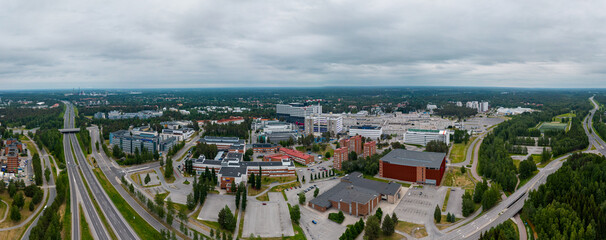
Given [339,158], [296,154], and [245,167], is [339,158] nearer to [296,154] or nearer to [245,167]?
[296,154]

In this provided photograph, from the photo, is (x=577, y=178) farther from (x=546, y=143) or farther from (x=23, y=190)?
(x=23, y=190)

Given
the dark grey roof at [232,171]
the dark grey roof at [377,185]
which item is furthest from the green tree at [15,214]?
the dark grey roof at [377,185]

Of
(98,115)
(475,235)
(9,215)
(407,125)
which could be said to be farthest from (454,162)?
(98,115)

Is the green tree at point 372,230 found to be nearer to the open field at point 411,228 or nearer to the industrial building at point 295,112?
the open field at point 411,228

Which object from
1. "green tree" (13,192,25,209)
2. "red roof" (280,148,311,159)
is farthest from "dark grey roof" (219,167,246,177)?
"green tree" (13,192,25,209)

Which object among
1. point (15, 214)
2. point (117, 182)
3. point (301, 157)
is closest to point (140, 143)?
point (117, 182)

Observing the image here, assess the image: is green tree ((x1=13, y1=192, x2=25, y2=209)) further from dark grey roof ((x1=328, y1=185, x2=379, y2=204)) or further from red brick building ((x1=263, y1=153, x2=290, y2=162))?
dark grey roof ((x1=328, y1=185, x2=379, y2=204))
